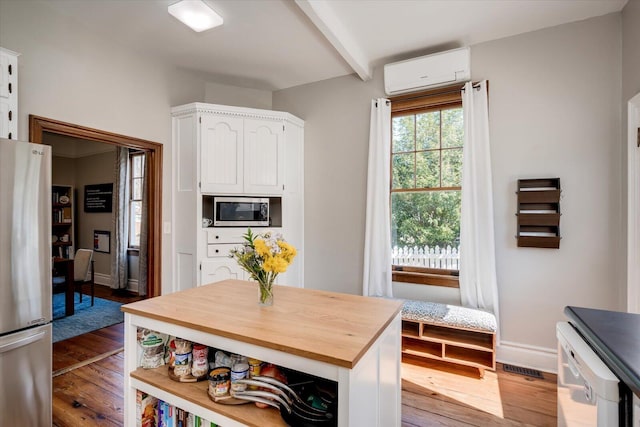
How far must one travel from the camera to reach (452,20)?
95.6 inches

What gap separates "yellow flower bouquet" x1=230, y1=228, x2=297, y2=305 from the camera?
1.35 m

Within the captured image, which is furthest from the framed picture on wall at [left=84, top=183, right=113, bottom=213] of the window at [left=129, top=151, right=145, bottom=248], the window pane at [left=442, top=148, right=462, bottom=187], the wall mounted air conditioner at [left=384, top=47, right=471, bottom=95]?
the window pane at [left=442, top=148, right=462, bottom=187]

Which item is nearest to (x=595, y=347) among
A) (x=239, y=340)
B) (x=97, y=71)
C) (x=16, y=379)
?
(x=239, y=340)

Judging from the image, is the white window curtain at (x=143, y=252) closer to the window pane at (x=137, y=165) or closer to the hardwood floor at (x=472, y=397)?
the window pane at (x=137, y=165)

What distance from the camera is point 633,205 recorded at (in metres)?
2.07

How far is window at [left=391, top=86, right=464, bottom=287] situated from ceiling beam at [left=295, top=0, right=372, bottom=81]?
19.0 inches

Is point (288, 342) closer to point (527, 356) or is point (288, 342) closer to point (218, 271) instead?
point (218, 271)

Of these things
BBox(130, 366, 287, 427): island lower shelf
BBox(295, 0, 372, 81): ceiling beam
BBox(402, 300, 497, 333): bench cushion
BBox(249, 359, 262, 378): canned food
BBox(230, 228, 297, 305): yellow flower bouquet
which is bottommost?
BBox(402, 300, 497, 333): bench cushion

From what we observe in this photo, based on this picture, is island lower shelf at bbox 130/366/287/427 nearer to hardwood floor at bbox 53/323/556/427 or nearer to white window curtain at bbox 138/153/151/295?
hardwood floor at bbox 53/323/556/427

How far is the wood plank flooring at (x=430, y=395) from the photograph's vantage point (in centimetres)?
189

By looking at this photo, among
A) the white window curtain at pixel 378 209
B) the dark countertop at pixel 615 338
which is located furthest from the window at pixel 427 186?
the dark countertop at pixel 615 338

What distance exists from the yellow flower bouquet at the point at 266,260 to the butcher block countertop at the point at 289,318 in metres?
0.10

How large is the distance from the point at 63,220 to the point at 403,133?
239 inches

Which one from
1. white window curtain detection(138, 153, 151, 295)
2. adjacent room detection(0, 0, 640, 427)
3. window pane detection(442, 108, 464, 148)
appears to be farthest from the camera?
white window curtain detection(138, 153, 151, 295)
